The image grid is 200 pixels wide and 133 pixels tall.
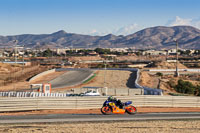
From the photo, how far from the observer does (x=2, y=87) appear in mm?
64688

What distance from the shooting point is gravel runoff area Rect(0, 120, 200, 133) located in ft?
58.2

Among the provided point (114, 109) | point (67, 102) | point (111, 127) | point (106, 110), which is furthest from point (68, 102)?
point (111, 127)

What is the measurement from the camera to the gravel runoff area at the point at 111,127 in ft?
58.2

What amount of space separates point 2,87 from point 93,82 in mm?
19515

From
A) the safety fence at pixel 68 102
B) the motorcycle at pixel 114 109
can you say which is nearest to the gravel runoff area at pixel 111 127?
the motorcycle at pixel 114 109

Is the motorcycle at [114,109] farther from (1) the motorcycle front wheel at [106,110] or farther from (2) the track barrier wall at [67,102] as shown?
(2) the track barrier wall at [67,102]

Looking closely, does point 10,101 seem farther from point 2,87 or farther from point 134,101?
point 2,87

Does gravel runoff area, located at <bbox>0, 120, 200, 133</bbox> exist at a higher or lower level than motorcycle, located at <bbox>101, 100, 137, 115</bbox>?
lower

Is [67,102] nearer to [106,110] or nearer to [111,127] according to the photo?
[106,110]

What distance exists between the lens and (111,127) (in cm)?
1892

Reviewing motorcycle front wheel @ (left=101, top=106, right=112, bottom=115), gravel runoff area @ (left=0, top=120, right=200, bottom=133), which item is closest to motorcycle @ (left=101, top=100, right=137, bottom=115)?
motorcycle front wheel @ (left=101, top=106, right=112, bottom=115)

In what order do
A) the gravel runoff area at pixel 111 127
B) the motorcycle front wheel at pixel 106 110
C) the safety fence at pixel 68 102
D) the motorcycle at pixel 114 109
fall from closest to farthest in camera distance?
1. the gravel runoff area at pixel 111 127
2. the motorcycle at pixel 114 109
3. the motorcycle front wheel at pixel 106 110
4. the safety fence at pixel 68 102

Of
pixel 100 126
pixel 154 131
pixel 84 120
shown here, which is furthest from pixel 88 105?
pixel 154 131

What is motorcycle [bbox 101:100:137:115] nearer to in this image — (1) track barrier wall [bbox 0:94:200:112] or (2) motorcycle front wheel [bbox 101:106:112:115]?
(2) motorcycle front wheel [bbox 101:106:112:115]
